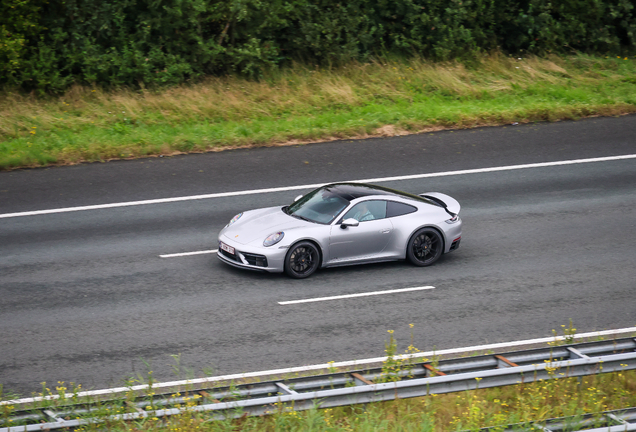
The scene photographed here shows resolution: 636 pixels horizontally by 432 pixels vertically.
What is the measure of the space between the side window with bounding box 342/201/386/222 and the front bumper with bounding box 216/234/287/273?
126 centimetres

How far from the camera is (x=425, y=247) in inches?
477

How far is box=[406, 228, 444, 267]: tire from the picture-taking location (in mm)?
11969

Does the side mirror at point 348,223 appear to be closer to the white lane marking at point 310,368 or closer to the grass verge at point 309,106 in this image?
the white lane marking at point 310,368

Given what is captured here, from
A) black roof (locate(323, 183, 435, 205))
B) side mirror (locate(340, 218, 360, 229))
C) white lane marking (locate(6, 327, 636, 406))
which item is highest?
black roof (locate(323, 183, 435, 205))

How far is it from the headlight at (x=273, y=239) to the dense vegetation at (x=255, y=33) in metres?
11.2

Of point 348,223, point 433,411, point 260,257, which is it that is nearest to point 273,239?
point 260,257

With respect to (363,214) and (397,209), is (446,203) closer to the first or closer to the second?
(397,209)

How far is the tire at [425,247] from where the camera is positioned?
39.3 ft

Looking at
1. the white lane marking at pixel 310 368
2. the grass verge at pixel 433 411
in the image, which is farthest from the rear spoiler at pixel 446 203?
the grass verge at pixel 433 411

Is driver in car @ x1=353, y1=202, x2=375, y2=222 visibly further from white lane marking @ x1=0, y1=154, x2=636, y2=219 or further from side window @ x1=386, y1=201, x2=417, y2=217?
white lane marking @ x1=0, y1=154, x2=636, y2=219

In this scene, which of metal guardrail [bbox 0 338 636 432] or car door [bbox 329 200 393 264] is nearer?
metal guardrail [bbox 0 338 636 432]

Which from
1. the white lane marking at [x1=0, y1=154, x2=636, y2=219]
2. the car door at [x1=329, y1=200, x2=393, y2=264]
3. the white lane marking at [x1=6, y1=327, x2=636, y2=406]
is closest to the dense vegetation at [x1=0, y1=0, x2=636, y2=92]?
the white lane marking at [x1=0, y1=154, x2=636, y2=219]

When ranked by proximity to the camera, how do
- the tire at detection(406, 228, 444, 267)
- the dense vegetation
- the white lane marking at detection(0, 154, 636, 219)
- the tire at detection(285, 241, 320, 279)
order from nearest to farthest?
the tire at detection(285, 241, 320, 279) → the tire at detection(406, 228, 444, 267) → the white lane marking at detection(0, 154, 636, 219) → the dense vegetation

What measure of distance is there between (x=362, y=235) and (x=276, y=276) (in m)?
1.52
